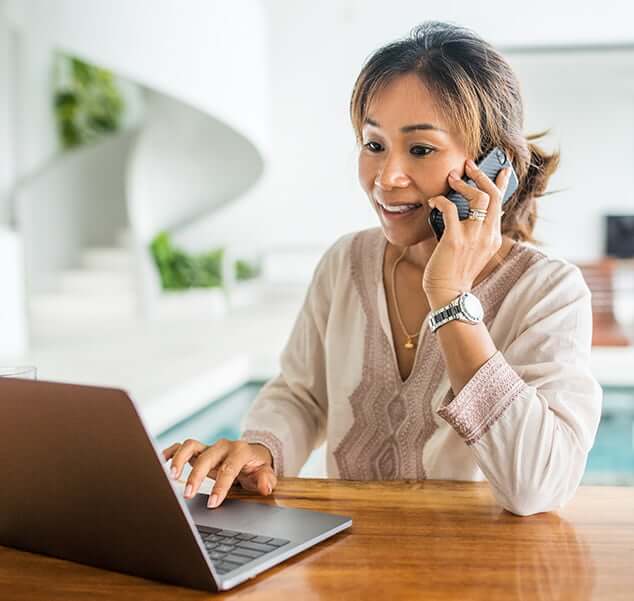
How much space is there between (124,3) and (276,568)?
6.86 meters

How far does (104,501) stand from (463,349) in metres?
0.55

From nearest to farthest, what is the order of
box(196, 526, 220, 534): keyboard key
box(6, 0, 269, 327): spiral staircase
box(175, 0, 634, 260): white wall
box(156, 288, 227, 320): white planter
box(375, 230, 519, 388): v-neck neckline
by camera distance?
box(196, 526, 220, 534): keyboard key, box(375, 230, 519, 388): v-neck neckline, box(6, 0, 269, 327): spiral staircase, box(156, 288, 227, 320): white planter, box(175, 0, 634, 260): white wall

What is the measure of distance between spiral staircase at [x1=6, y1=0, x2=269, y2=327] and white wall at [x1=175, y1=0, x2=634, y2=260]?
3.05ft

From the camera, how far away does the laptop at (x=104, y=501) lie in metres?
0.86

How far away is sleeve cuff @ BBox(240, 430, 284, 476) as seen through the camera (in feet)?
4.83

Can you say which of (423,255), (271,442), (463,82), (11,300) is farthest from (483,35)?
(271,442)

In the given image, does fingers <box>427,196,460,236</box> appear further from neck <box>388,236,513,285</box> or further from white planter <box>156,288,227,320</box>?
white planter <box>156,288,227,320</box>

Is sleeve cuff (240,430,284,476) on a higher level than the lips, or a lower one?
lower

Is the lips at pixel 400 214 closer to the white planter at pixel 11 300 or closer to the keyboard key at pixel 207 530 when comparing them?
the keyboard key at pixel 207 530

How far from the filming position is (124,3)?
23.7ft

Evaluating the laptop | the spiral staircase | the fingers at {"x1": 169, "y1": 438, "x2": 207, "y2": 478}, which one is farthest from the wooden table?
the spiral staircase

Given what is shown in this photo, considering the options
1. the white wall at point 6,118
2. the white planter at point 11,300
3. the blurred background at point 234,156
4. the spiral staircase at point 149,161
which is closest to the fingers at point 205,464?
the white planter at point 11,300

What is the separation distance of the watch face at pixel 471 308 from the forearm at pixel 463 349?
0.04 ft

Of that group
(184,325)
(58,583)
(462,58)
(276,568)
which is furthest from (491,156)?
(184,325)
